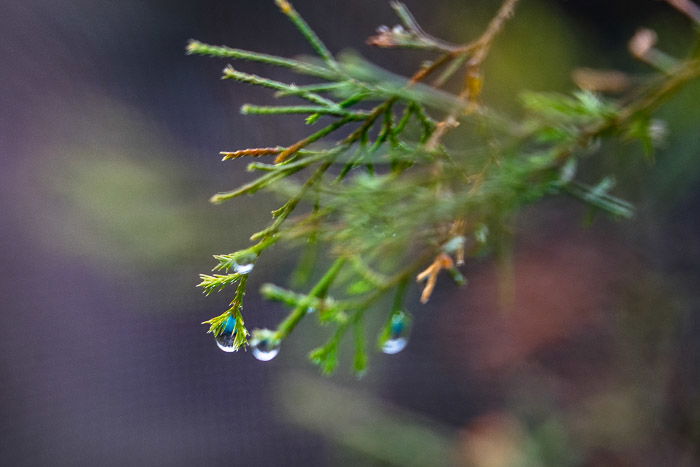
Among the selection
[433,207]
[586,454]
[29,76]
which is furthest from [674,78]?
[29,76]

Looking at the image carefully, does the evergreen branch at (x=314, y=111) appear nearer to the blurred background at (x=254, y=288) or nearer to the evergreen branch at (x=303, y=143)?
the evergreen branch at (x=303, y=143)

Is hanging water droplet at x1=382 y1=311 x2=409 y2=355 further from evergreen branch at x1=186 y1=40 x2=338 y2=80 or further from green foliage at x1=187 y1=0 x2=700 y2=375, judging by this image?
evergreen branch at x1=186 y1=40 x2=338 y2=80

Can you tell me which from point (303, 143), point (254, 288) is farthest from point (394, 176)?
point (254, 288)

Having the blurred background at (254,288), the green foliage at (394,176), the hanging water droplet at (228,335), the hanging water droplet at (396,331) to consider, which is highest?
the blurred background at (254,288)

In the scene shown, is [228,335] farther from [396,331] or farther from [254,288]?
[254,288]

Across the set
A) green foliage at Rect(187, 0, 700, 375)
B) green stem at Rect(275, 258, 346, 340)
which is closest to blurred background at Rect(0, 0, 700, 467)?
green foliage at Rect(187, 0, 700, 375)

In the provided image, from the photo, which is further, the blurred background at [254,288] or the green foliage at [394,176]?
the blurred background at [254,288]

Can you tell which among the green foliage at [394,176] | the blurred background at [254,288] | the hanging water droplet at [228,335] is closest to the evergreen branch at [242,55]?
the green foliage at [394,176]
